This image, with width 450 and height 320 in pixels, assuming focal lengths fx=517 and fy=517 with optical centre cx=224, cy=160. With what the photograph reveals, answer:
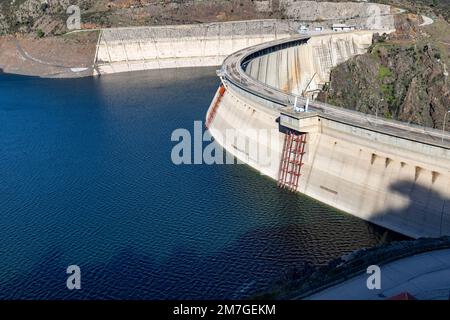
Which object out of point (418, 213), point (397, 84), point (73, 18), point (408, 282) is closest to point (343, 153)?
point (418, 213)

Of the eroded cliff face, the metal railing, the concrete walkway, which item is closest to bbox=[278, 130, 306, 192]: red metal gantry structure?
the metal railing

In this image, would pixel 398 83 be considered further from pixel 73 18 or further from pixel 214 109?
pixel 73 18

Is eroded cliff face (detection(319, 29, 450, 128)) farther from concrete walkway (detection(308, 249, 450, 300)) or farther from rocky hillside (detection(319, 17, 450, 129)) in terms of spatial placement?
concrete walkway (detection(308, 249, 450, 300))

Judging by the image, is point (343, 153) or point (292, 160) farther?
point (292, 160)

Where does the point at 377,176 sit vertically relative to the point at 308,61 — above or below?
below

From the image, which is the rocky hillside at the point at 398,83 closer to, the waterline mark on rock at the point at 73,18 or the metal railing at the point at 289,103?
the metal railing at the point at 289,103

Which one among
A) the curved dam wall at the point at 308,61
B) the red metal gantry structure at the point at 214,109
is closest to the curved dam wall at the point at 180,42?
the curved dam wall at the point at 308,61
